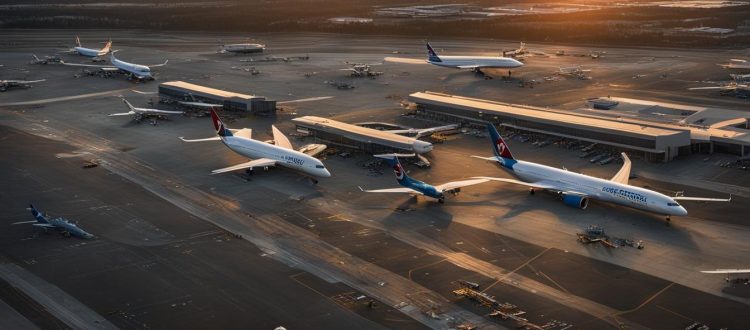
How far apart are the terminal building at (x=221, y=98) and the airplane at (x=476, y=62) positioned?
48.9 m

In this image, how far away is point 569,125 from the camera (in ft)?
357

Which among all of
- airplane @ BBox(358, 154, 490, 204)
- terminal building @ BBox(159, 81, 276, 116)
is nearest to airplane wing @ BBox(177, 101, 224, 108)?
terminal building @ BBox(159, 81, 276, 116)

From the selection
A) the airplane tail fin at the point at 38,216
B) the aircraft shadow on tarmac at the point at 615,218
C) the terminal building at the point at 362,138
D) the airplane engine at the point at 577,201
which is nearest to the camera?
the aircraft shadow on tarmac at the point at 615,218

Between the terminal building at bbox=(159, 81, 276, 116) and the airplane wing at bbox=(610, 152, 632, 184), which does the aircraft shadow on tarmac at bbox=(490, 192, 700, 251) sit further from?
the terminal building at bbox=(159, 81, 276, 116)

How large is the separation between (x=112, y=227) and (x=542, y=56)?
138958 millimetres

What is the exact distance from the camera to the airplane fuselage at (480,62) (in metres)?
167

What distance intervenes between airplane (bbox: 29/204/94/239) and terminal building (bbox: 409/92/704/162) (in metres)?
63.5

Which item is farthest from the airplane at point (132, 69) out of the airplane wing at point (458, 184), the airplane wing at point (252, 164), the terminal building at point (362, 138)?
the airplane wing at point (458, 184)

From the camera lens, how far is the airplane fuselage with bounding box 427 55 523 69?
16725 centimetres

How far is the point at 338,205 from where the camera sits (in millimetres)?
84688

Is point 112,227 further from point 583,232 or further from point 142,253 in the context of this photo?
point 583,232

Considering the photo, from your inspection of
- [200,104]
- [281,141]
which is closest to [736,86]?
[281,141]

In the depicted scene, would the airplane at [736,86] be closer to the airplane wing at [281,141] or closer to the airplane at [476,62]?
the airplane at [476,62]

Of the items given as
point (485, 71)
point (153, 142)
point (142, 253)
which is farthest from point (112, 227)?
point (485, 71)
